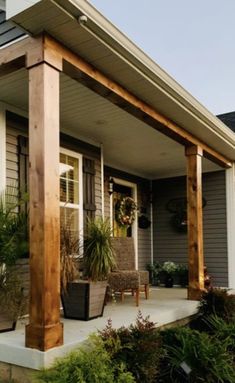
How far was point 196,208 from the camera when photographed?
5.32 m

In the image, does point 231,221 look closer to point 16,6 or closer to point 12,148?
point 12,148

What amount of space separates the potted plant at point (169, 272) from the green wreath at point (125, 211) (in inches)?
42.7

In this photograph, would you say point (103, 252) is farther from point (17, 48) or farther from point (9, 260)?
point (17, 48)

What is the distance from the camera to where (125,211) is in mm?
7391

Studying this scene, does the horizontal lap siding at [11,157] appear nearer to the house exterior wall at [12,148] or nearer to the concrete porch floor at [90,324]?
the house exterior wall at [12,148]

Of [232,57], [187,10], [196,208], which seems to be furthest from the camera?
[232,57]

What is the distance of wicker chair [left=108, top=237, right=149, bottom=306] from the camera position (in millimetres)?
4781

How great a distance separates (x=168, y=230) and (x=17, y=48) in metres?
5.70

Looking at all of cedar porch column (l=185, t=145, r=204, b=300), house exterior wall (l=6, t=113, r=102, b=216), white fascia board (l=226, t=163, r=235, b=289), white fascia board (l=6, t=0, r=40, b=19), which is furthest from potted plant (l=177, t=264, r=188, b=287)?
white fascia board (l=6, t=0, r=40, b=19)

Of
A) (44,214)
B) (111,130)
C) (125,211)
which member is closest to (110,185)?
(125,211)

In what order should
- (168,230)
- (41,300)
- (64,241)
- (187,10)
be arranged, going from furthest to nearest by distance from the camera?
(187,10), (168,230), (64,241), (41,300)

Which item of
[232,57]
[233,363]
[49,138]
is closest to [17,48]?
[49,138]

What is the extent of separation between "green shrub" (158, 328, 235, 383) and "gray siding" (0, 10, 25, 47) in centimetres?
274

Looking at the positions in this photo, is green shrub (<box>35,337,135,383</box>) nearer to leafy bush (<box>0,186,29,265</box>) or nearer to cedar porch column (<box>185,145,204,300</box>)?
leafy bush (<box>0,186,29,265</box>)
